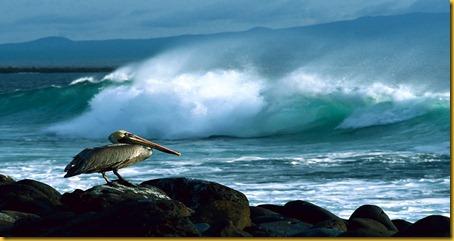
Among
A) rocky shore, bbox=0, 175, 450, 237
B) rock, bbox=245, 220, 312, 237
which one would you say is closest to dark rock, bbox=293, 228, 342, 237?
rocky shore, bbox=0, 175, 450, 237

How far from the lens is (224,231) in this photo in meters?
6.17

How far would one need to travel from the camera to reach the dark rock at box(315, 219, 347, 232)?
714 cm

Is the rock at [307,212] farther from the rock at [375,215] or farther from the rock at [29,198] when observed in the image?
the rock at [29,198]

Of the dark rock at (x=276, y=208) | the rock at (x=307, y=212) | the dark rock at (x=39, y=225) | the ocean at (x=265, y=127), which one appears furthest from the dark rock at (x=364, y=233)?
the ocean at (x=265, y=127)

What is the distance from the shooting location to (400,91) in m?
22.6

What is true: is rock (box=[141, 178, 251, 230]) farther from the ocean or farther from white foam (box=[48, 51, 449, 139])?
white foam (box=[48, 51, 449, 139])

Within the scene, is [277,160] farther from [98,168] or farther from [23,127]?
[23,127]

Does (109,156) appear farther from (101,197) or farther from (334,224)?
(334,224)

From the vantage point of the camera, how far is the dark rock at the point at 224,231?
6.14m

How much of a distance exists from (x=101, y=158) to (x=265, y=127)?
1463 centimetres

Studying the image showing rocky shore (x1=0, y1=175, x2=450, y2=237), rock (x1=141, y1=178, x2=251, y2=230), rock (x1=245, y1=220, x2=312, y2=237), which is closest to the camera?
rocky shore (x1=0, y1=175, x2=450, y2=237)

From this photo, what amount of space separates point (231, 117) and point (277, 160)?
846cm

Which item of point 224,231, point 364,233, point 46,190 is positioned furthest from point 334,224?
point 46,190

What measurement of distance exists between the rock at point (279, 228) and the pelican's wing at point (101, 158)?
1.05 metres
